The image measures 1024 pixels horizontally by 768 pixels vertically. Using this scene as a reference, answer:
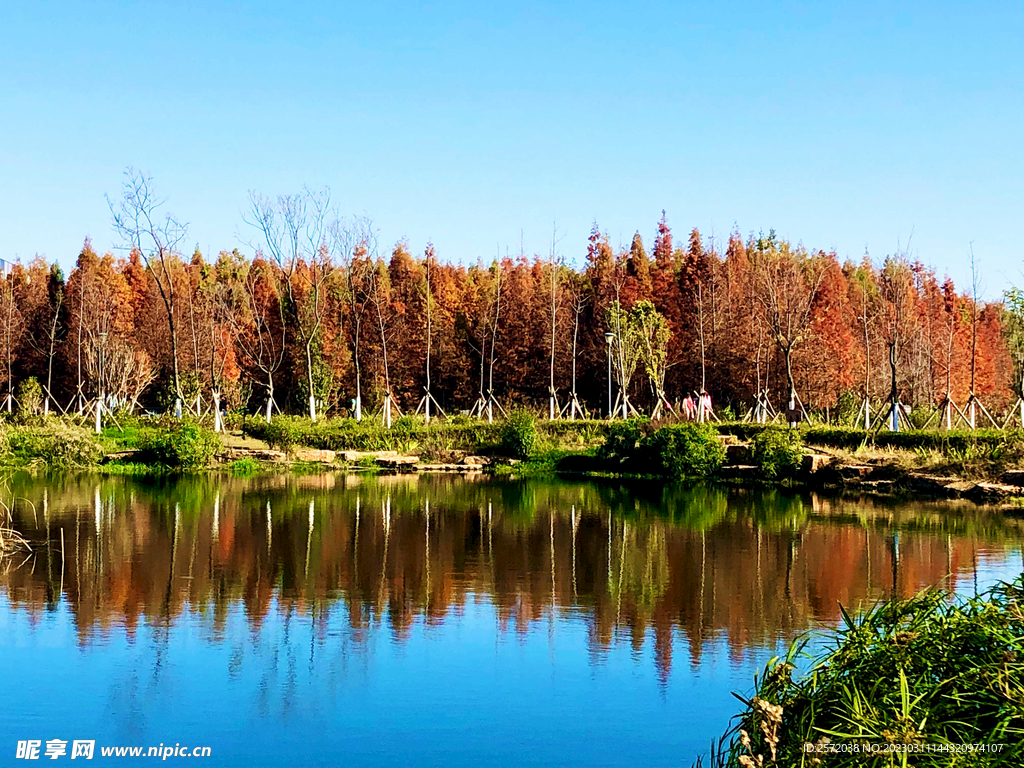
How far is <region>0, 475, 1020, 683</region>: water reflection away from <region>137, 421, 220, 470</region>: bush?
352cm

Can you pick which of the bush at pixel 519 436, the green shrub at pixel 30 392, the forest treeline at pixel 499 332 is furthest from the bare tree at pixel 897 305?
the green shrub at pixel 30 392

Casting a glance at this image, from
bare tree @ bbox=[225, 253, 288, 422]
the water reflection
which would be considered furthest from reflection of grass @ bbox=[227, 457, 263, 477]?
bare tree @ bbox=[225, 253, 288, 422]

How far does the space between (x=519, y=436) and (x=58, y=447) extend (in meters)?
9.39

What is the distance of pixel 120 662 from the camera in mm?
6684

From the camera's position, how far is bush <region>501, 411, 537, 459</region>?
22.4 metres

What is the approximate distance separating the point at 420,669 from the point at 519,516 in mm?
7906

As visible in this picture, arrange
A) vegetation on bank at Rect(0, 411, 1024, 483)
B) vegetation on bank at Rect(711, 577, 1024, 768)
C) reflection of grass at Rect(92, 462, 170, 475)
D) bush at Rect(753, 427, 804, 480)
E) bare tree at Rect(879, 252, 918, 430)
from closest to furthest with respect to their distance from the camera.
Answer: vegetation on bank at Rect(711, 577, 1024, 768), vegetation on bank at Rect(0, 411, 1024, 483), bush at Rect(753, 427, 804, 480), reflection of grass at Rect(92, 462, 170, 475), bare tree at Rect(879, 252, 918, 430)

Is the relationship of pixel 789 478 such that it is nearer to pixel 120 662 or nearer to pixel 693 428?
pixel 693 428

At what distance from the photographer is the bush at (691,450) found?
66.4ft

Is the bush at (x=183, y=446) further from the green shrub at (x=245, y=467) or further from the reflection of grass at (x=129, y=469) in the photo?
the green shrub at (x=245, y=467)

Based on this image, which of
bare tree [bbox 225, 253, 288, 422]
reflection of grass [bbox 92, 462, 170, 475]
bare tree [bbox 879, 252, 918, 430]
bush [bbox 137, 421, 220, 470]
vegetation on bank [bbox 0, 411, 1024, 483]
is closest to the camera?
vegetation on bank [bbox 0, 411, 1024, 483]

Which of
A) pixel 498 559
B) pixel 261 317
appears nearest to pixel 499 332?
pixel 261 317

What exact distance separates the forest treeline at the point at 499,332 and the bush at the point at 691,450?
19.9ft

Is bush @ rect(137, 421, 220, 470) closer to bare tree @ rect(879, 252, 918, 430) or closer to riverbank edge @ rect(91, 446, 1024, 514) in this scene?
riverbank edge @ rect(91, 446, 1024, 514)
